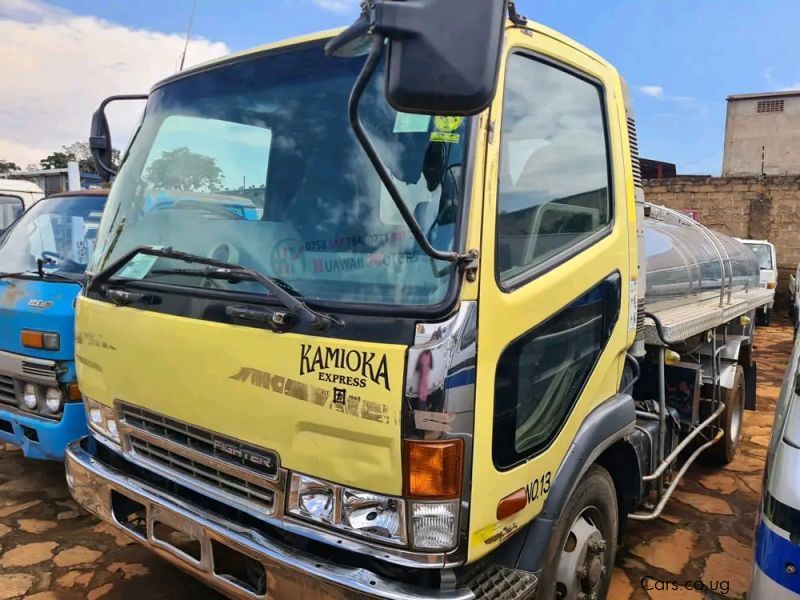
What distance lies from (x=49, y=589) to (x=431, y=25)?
314 centimetres

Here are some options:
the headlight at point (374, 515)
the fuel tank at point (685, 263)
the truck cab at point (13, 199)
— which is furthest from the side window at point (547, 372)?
the truck cab at point (13, 199)

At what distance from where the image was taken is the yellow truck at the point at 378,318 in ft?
5.74

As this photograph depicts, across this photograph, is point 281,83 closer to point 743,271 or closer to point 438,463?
point 438,463

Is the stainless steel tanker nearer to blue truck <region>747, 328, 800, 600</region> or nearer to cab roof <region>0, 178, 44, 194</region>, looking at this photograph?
blue truck <region>747, 328, 800, 600</region>

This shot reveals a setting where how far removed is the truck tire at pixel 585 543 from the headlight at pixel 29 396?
3132mm

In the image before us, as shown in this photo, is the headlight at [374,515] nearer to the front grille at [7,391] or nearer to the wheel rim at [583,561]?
the wheel rim at [583,561]

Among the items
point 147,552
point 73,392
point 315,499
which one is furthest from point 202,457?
point 73,392

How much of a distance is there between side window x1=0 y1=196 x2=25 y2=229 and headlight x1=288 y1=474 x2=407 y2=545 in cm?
748

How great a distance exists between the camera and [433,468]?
1.74 metres

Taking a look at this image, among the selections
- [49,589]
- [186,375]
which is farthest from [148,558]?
[186,375]

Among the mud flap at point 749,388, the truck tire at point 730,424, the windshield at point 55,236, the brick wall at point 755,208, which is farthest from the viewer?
the brick wall at point 755,208

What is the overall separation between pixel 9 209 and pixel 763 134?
24297 mm

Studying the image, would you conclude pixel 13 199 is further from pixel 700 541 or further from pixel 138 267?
pixel 700 541

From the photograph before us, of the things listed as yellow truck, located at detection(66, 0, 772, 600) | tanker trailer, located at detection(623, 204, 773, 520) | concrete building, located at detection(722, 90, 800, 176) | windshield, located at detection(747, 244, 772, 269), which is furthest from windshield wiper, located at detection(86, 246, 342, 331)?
concrete building, located at detection(722, 90, 800, 176)
